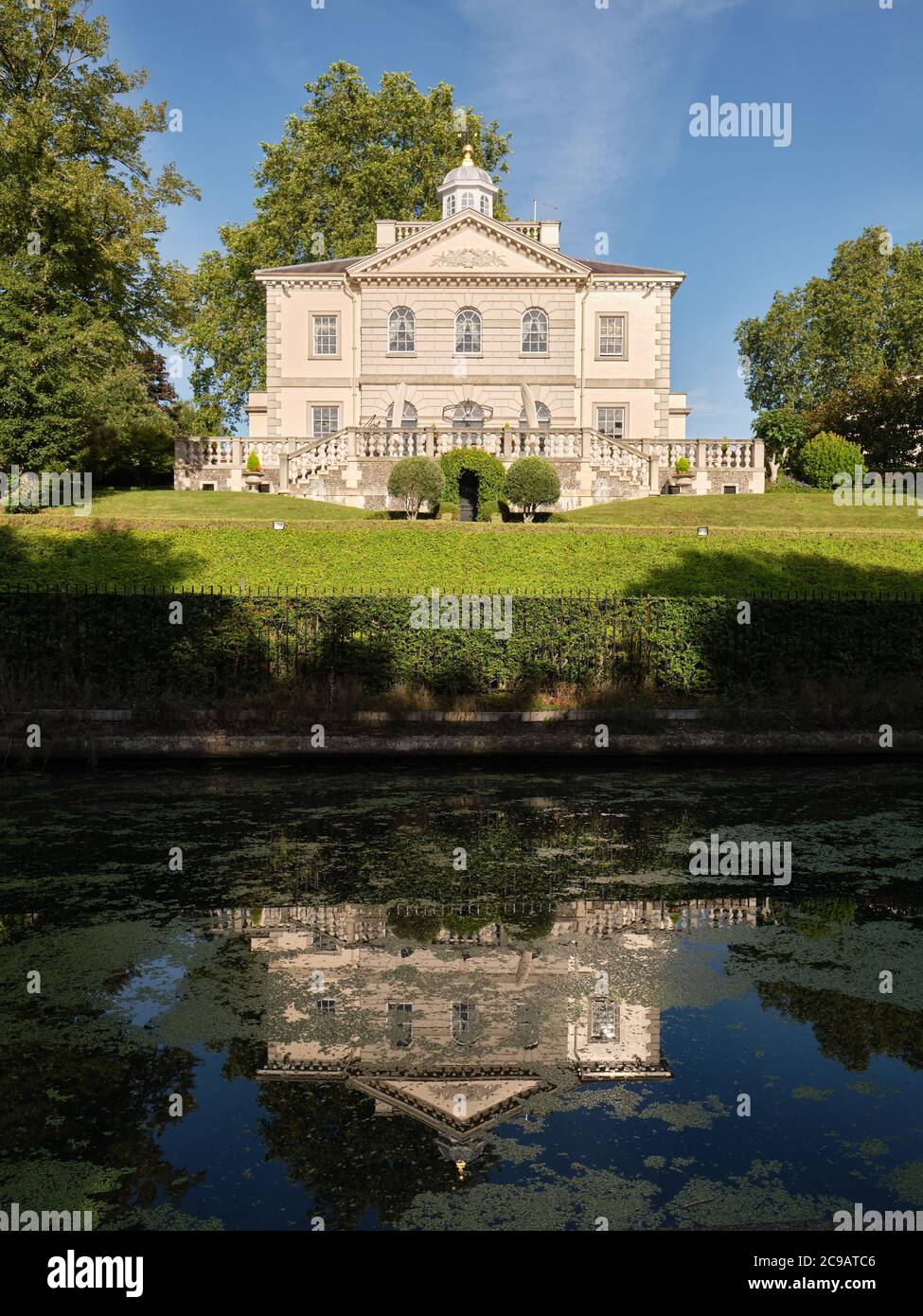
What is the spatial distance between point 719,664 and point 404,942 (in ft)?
33.0

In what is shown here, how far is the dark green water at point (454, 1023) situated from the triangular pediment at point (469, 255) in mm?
34587

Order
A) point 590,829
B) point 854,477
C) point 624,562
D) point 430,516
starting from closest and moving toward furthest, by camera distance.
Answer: point 590,829 → point 624,562 → point 430,516 → point 854,477

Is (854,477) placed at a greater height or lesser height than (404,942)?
Answer: greater

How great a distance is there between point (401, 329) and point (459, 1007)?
38.9 m

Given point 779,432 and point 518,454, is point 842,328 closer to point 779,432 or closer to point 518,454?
point 779,432

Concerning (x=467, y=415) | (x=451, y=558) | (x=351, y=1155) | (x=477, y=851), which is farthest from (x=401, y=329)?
(x=351, y=1155)

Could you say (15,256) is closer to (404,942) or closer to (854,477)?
(854,477)

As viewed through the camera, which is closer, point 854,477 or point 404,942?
point 404,942

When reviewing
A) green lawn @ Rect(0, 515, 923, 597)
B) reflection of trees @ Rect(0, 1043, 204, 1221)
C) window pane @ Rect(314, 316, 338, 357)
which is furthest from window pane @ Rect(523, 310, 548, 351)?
reflection of trees @ Rect(0, 1043, 204, 1221)

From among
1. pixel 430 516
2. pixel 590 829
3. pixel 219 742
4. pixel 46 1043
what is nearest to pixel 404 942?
pixel 46 1043

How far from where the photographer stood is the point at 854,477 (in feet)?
113

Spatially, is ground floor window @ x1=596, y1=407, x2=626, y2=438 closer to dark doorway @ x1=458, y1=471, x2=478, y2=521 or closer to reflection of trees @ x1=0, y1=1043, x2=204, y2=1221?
dark doorway @ x1=458, y1=471, x2=478, y2=521

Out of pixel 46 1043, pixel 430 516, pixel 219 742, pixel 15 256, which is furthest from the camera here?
pixel 15 256

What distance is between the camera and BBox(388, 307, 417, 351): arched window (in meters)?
41.5
